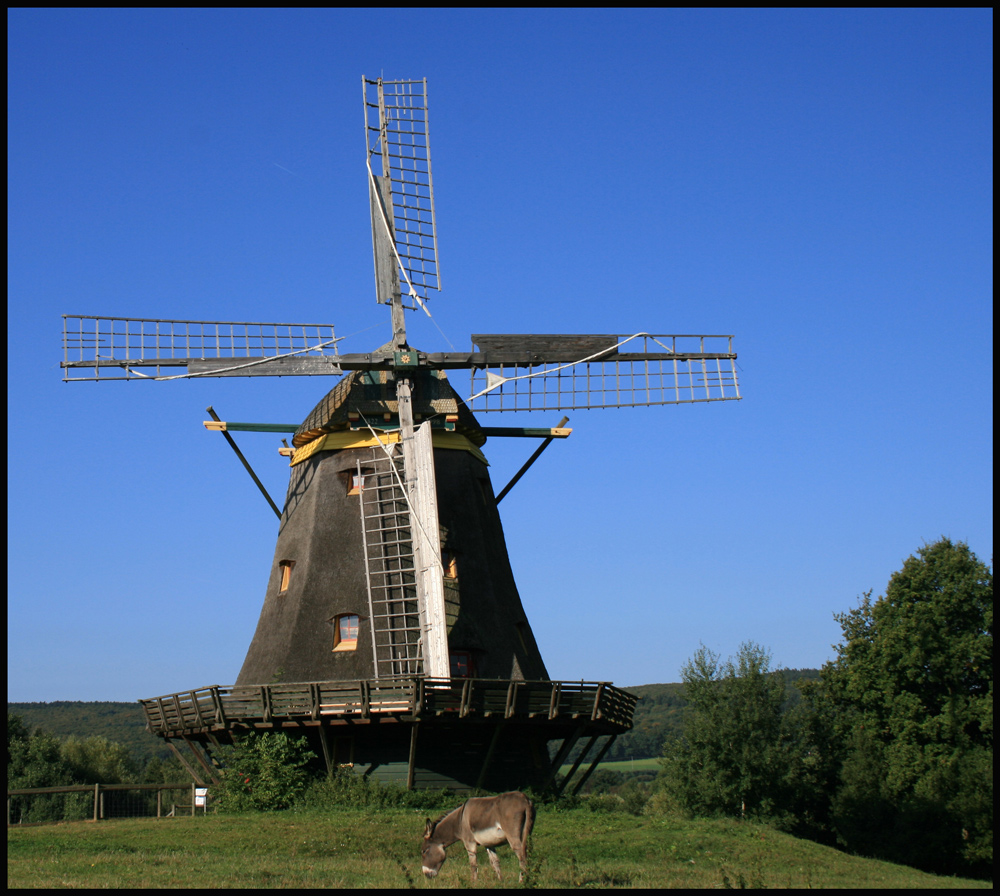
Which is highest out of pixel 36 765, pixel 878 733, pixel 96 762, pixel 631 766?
pixel 878 733

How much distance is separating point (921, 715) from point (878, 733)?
1.66m

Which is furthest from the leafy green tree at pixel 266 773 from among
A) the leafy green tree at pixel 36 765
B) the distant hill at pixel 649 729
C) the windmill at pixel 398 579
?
the distant hill at pixel 649 729

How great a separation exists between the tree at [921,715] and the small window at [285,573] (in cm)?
2094

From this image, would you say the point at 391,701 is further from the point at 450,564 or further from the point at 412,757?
the point at 450,564

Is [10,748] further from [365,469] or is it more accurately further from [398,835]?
[398,835]

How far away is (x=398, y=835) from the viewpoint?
1642 centimetres

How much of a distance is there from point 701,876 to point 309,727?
923 centimetres

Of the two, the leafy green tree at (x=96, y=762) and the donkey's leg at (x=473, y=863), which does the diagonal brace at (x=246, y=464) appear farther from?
the leafy green tree at (x=96, y=762)

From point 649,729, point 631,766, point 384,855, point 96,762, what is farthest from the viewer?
point 649,729

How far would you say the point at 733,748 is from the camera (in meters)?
34.8

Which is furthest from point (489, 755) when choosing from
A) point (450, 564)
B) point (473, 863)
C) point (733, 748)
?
point (733, 748)

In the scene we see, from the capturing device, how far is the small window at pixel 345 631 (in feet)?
69.3

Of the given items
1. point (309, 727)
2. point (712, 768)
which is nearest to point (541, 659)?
point (309, 727)

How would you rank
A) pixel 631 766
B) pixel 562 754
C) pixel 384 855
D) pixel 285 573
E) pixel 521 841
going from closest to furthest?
pixel 521 841 → pixel 384 855 → pixel 562 754 → pixel 285 573 → pixel 631 766
